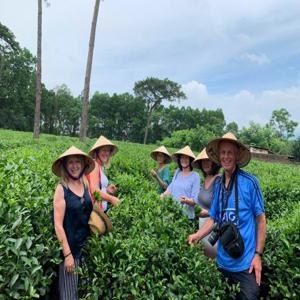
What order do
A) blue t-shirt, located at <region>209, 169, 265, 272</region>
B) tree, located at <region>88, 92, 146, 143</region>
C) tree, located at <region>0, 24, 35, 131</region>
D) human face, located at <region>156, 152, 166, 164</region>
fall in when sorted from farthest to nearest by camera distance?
tree, located at <region>88, 92, 146, 143</region>, tree, located at <region>0, 24, 35, 131</region>, human face, located at <region>156, 152, 166, 164</region>, blue t-shirt, located at <region>209, 169, 265, 272</region>

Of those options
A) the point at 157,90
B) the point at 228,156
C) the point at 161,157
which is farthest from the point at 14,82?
the point at 228,156

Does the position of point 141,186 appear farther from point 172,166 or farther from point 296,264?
point 172,166

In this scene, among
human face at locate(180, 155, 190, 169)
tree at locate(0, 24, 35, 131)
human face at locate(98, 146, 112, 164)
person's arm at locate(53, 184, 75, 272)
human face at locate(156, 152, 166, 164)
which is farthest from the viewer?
tree at locate(0, 24, 35, 131)

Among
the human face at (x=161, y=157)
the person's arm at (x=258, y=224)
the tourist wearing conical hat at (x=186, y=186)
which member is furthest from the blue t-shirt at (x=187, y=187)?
the person's arm at (x=258, y=224)

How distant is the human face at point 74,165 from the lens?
301 cm

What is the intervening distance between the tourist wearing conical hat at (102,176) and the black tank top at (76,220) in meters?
0.40

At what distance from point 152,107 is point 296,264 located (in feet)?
170

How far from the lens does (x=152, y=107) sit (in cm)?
5419

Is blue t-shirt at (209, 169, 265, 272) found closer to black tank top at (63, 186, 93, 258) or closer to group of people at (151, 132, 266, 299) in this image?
group of people at (151, 132, 266, 299)

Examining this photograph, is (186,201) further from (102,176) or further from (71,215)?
→ (71,215)

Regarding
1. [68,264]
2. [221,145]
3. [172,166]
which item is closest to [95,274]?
[68,264]

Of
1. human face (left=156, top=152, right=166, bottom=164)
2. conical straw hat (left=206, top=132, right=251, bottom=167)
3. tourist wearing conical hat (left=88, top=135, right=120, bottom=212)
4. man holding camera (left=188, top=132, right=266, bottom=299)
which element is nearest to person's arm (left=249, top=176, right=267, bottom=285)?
man holding camera (left=188, top=132, right=266, bottom=299)

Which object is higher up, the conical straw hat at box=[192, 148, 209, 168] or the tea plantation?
the conical straw hat at box=[192, 148, 209, 168]

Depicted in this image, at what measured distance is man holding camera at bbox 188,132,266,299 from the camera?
2.75 m
